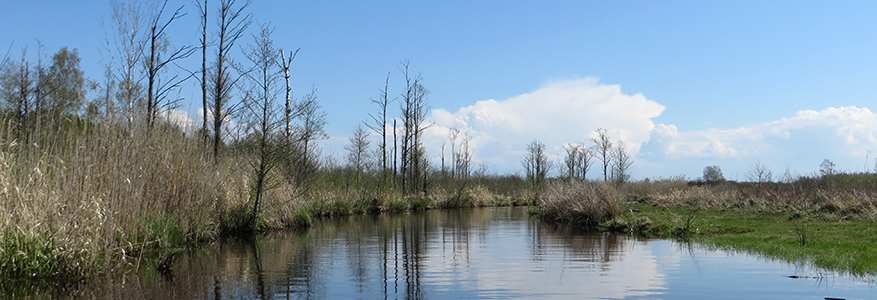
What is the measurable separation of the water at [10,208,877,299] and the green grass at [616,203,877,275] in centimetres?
60

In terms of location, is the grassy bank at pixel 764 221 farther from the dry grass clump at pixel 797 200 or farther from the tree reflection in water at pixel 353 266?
the tree reflection in water at pixel 353 266

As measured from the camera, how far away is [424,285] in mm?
7680

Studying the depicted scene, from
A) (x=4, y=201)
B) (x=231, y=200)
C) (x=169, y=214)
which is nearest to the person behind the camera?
(x=4, y=201)

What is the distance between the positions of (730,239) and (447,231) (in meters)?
7.42

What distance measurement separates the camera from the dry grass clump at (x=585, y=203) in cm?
1786

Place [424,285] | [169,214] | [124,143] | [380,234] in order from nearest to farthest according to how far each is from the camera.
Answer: [424,285] < [124,143] < [169,214] < [380,234]

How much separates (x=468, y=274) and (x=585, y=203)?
11.0m

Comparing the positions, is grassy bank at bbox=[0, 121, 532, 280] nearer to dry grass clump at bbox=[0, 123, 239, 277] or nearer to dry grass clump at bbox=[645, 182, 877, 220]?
dry grass clump at bbox=[0, 123, 239, 277]

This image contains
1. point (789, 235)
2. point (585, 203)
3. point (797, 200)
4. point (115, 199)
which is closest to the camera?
point (115, 199)

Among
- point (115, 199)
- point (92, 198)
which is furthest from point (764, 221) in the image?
point (92, 198)

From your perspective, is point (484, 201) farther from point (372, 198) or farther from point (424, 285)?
point (424, 285)

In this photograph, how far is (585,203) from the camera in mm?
18656

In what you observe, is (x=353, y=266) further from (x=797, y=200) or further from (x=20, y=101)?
(x=797, y=200)

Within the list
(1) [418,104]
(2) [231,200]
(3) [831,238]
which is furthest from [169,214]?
(1) [418,104]
